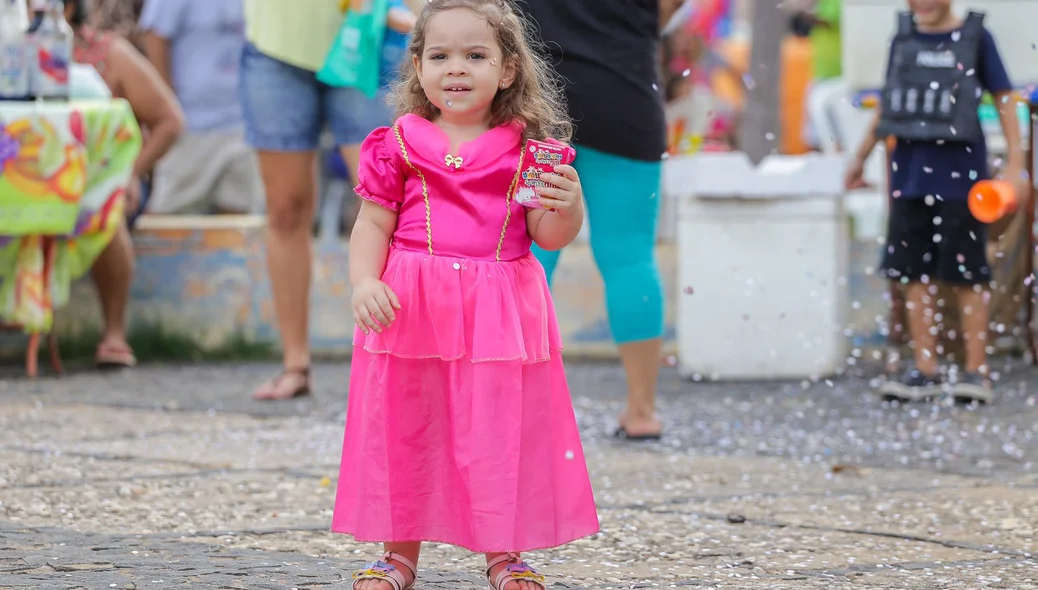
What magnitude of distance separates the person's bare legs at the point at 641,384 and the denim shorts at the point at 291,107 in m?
1.10

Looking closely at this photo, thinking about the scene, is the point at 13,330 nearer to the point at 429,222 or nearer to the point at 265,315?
the point at 265,315

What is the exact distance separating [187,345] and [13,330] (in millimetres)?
668

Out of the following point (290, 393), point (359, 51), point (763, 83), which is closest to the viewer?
point (359, 51)

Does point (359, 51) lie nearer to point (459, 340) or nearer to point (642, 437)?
point (642, 437)

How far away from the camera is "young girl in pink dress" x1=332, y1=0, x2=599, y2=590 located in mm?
2443

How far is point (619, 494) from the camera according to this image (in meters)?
3.45

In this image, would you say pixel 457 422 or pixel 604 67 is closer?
pixel 457 422

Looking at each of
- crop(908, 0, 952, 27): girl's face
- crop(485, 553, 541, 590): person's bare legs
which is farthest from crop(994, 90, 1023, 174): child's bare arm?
crop(485, 553, 541, 590): person's bare legs

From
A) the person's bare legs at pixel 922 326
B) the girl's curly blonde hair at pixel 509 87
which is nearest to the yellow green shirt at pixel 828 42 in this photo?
the person's bare legs at pixel 922 326

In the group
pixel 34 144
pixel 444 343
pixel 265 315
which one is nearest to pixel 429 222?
pixel 444 343

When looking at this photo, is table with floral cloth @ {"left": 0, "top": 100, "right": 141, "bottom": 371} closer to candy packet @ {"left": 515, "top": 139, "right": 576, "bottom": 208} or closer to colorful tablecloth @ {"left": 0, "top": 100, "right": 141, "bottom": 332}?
colorful tablecloth @ {"left": 0, "top": 100, "right": 141, "bottom": 332}

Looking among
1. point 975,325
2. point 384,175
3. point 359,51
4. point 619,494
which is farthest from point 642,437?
point 384,175

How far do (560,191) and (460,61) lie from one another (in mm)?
277

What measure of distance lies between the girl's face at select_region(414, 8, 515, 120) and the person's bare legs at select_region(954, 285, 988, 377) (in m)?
3.14
